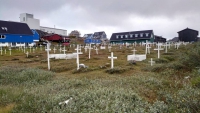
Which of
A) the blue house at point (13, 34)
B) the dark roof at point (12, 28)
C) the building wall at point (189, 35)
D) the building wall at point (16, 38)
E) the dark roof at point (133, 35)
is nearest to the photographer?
the blue house at point (13, 34)

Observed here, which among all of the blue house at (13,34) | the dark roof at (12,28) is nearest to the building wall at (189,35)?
the blue house at (13,34)

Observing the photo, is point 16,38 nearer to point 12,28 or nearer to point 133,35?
point 12,28

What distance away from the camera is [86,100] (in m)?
Result: 6.01

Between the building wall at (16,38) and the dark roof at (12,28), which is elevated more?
the dark roof at (12,28)

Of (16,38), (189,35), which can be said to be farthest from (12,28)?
(189,35)

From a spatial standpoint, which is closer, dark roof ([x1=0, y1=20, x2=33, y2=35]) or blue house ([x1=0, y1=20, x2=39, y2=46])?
blue house ([x1=0, y1=20, x2=39, y2=46])

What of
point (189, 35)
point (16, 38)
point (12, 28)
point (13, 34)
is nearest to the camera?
Result: point (13, 34)

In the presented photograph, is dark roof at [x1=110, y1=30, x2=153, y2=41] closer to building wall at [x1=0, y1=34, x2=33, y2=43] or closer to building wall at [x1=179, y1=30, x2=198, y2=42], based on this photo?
building wall at [x1=179, y1=30, x2=198, y2=42]

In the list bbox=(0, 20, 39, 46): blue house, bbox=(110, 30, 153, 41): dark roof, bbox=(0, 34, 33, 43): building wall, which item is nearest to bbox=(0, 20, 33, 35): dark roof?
bbox=(0, 20, 39, 46): blue house

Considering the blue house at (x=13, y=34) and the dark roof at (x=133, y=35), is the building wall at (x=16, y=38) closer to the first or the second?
the blue house at (x=13, y=34)

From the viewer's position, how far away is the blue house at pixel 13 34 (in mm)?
43562

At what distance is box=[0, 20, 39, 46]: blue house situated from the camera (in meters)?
43.6

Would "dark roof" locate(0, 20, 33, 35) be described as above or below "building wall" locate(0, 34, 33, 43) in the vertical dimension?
above

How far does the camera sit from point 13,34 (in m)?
45.3
